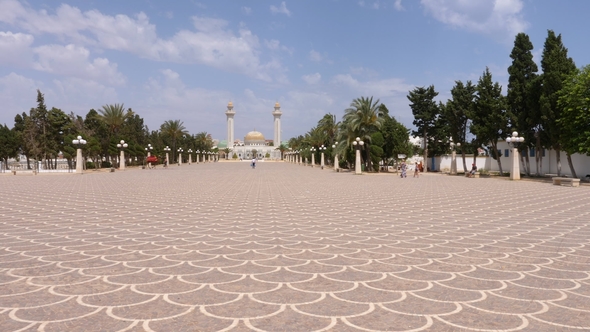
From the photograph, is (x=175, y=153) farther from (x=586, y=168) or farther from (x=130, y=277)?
(x=130, y=277)

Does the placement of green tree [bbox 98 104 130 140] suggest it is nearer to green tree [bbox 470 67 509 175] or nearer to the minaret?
green tree [bbox 470 67 509 175]

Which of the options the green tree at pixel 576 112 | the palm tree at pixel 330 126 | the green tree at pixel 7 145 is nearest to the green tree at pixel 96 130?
the green tree at pixel 7 145

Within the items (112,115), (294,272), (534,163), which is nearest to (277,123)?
(112,115)

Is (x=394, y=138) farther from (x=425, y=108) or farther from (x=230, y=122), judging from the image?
(x=230, y=122)

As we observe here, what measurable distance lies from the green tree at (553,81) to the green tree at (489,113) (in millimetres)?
4130

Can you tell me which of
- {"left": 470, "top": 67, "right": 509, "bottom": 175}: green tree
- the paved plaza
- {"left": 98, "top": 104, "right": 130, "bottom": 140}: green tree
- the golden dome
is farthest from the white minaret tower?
the paved plaza

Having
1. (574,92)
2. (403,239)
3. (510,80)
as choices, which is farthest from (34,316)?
(510,80)

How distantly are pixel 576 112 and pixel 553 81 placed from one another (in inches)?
111

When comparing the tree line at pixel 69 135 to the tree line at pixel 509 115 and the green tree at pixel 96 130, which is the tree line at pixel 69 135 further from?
the tree line at pixel 509 115

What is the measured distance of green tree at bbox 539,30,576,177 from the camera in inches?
1026

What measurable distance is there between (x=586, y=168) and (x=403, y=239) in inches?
1117

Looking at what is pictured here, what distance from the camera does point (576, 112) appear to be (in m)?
24.0

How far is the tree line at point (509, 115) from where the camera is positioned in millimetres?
24859

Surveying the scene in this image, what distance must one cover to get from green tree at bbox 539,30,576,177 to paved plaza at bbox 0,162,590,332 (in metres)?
17.7
